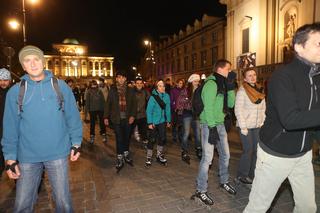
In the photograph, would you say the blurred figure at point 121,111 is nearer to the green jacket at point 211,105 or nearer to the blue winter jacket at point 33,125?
the green jacket at point 211,105

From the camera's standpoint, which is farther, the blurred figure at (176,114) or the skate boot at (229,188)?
the blurred figure at (176,114)

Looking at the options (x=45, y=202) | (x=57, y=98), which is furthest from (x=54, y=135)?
(x=45, y=202)

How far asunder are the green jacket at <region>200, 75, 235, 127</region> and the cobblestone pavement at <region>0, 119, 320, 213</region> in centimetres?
131

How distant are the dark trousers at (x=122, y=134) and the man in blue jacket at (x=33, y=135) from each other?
→ 3.33 m

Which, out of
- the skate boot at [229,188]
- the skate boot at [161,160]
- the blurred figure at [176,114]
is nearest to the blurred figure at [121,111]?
the skate boot at [161,160]

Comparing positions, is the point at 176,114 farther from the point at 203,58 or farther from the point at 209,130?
the point at 203,58

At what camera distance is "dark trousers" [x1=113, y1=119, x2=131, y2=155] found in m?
6.15

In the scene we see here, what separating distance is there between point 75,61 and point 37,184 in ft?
348

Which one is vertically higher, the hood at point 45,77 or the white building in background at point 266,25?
the white building in background at point 266,25

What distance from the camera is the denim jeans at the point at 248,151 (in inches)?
188

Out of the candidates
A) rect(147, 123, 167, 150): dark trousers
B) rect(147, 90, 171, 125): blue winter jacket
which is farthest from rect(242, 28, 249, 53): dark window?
rect(147, 123, 167, 150): dark trousers

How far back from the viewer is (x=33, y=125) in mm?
2654

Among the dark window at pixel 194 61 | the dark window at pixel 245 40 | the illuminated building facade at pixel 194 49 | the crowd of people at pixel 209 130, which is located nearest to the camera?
the crowd of people at pixel 209 130

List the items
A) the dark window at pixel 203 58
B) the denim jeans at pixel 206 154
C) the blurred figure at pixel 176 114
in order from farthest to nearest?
the dark window at pixel 203 58
the blurred figure at pixel 176 114
the denim jeans at pixel 206 154
